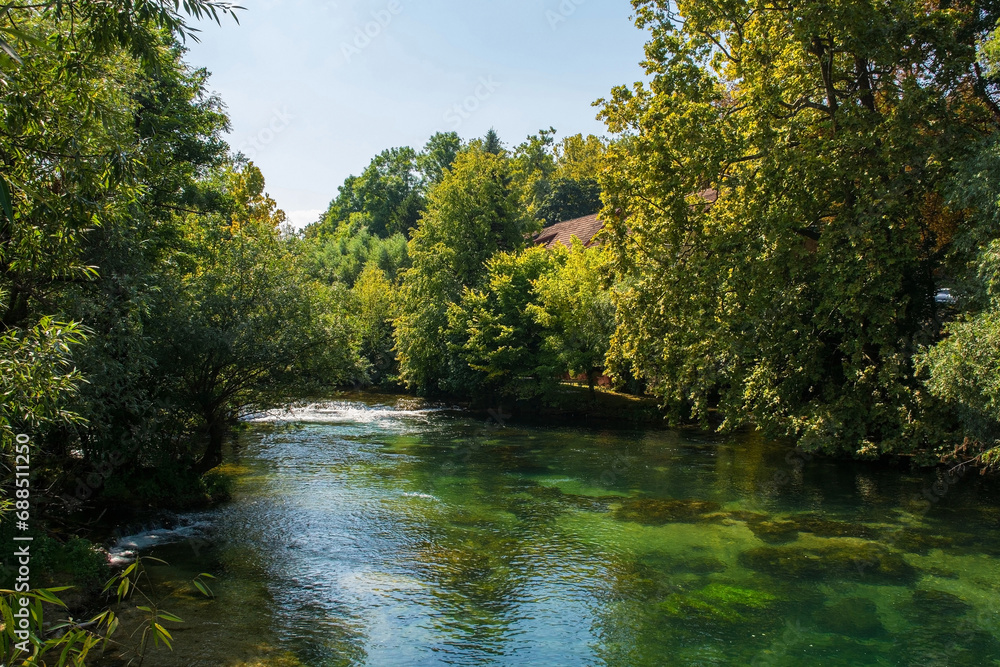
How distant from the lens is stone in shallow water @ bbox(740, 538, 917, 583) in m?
11.8

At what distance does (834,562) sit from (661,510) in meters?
4.17

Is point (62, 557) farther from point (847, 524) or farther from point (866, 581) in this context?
point (847, 524)

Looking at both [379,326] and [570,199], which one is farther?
[570,199]

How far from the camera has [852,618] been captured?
10.1 m

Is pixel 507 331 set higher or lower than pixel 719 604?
higher

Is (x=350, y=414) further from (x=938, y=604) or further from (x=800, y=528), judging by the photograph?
(x=938, y=604)

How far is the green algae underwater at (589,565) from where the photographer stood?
30.2 feet

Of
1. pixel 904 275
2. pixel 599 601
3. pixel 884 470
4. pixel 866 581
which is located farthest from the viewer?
pixel 884 470

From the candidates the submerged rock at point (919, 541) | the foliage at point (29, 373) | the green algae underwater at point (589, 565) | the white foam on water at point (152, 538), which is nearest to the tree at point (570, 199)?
the green algae underwater at point (589, 565)

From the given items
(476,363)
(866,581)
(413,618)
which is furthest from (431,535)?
(476,363)

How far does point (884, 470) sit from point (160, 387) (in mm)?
18778

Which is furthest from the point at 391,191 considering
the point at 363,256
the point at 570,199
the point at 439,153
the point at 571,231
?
the point at 571,231

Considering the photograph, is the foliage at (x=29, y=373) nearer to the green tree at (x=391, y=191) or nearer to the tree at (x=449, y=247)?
the tree at (x=449, y=247)

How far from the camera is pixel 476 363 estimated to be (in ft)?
108
